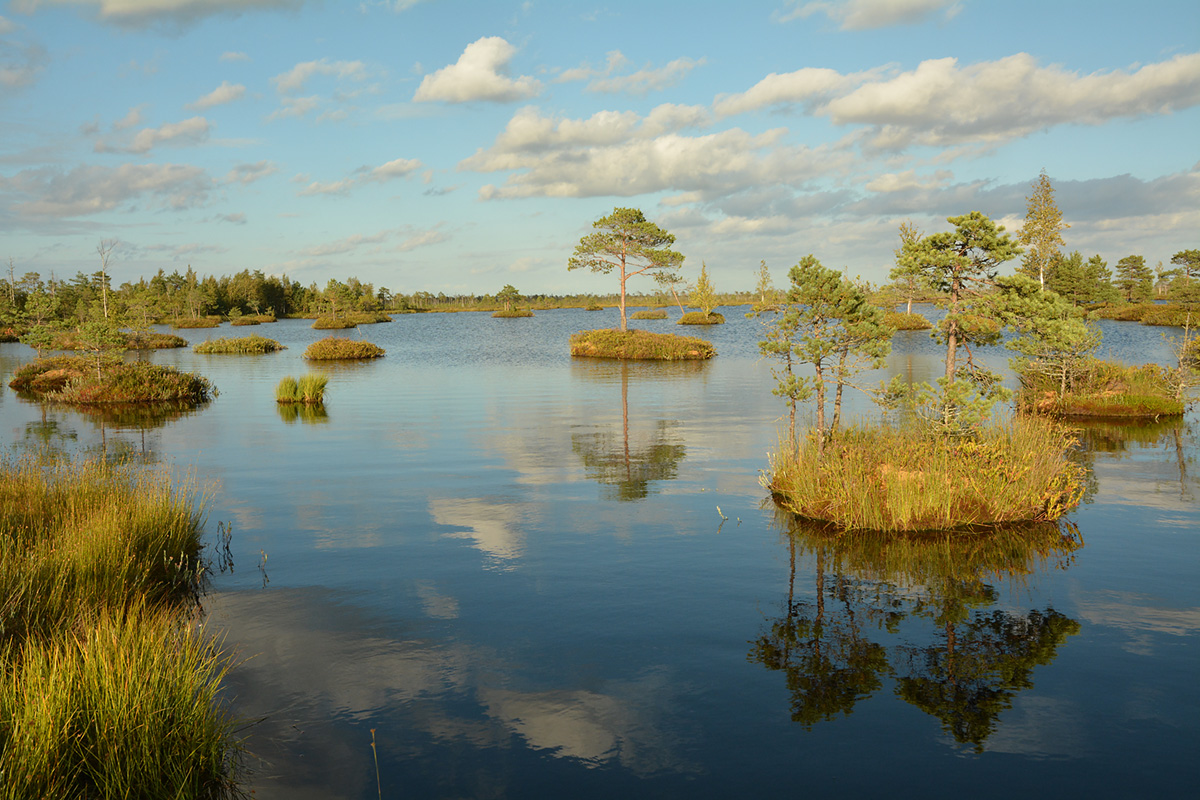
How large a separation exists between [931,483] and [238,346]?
60360 mm

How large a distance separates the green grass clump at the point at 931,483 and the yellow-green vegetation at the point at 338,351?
1844 inches

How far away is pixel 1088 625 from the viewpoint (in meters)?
8.55

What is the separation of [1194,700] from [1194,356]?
27683 millimetres

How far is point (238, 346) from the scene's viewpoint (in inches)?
2404

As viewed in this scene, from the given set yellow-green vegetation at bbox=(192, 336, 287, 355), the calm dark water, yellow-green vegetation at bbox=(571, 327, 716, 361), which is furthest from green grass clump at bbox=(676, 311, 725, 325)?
the calm dark water

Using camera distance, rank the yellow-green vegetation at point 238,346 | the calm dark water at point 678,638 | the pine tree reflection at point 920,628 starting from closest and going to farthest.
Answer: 1. the calm dark water at point 678,638
2. the pine tree reflection at point 920,628
3. the yellow-green vegetation at point 238,346

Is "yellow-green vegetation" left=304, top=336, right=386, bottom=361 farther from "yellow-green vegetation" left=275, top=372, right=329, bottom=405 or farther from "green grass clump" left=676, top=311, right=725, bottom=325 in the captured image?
"green grass clump" left=676, top=311, right=725, bottom=325

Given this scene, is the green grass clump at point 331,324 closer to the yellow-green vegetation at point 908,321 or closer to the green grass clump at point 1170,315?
the yellow-green vegetation at point 908,321

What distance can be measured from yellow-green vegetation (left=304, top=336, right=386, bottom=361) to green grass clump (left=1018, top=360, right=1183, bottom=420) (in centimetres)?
4436

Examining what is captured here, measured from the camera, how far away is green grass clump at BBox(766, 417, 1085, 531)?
1220 cm

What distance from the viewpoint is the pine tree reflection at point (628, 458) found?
1570cm

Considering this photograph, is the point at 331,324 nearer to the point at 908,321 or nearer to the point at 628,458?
the point at 908,321

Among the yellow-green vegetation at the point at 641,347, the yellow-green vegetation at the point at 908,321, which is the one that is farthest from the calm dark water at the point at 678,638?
the yellow-green vegetation at the point at 908,321

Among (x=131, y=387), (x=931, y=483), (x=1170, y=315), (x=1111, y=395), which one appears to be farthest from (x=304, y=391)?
(x=1170, y=315)
